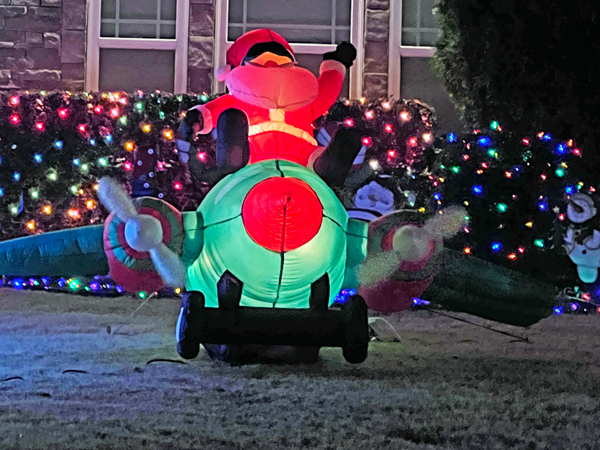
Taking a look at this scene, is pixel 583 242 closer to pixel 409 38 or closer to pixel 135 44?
pixel 409 38

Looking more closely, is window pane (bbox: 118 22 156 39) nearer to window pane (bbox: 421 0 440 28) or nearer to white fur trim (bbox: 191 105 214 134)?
window pane (bbox: 421 0 440 28)

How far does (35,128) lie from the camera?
14.1 ft

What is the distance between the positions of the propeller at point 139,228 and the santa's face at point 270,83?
62 centimetres

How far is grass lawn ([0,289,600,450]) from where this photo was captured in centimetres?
110

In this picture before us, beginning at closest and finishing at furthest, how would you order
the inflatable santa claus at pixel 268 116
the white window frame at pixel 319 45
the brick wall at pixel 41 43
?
the inflatable santa claus at pixel 268 116
the brick wall at pixel 41 43
the white window frame at pixel 319 45

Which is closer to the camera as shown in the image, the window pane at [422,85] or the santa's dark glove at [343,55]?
the santa's dark glove at [343,55]

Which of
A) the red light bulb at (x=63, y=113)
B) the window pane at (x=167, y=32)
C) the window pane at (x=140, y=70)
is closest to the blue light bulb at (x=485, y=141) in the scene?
the red light bulb at (x=63, y=113)

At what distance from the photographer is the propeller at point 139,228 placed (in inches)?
65.3

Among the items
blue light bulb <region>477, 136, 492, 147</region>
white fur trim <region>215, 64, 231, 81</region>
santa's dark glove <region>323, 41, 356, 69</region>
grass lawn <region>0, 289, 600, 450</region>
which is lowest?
grass lawn <region>0, 289, 600, 450</region>

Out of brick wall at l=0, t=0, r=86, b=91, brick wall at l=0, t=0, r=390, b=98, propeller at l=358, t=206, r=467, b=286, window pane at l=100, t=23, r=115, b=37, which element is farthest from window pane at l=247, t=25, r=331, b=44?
propeller at l=358, t=206, r=467, b=286

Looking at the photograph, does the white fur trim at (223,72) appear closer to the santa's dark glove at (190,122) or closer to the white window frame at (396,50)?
the santa's dark glove at (190,122)

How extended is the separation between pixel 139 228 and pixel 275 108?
0.70 m

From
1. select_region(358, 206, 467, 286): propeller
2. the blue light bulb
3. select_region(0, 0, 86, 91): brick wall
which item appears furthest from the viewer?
select_region(0, 0, 86, 91): brick wall

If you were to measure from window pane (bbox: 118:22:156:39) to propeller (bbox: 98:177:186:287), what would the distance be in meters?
4.59
